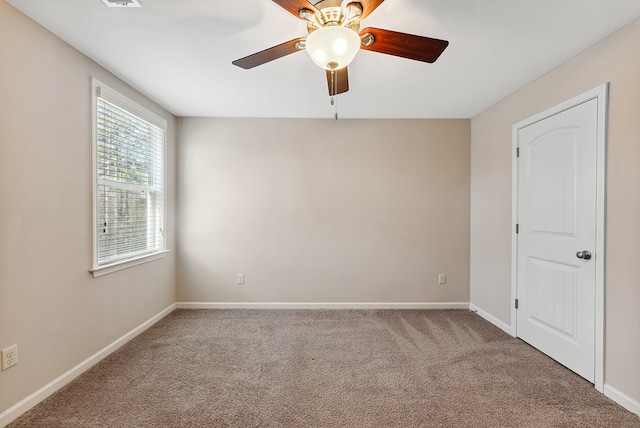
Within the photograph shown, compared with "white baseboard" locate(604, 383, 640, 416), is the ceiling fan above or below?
above

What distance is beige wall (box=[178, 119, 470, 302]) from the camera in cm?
358

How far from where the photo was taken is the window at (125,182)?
7.69 feet

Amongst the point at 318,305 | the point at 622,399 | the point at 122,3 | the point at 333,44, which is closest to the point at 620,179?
the point at 622,399

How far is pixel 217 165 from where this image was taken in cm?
357

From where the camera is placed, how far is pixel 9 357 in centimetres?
166

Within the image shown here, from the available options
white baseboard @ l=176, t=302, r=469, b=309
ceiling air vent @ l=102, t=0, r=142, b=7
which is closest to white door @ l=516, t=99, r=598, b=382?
white baseboard @ l=176, t=302, r=469, b=309

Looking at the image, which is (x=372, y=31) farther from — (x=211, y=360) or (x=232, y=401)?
(x=211, y=360)

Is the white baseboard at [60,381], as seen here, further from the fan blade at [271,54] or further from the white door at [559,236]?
the white door at [559,236]

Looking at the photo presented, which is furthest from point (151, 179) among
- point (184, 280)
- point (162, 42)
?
point (162, 42)

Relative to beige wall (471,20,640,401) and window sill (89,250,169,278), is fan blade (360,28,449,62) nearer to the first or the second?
beige wall (471,20,640,401)

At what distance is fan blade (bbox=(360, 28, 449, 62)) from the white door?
1.38m

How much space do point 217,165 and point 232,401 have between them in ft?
8.43

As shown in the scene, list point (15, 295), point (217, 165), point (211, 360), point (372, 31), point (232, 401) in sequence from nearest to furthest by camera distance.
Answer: point (372, 31)
point (15, 295)
point (232, 401)
point (211, 360)
point (217, 165)

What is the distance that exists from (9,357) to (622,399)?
3653 millimetres
